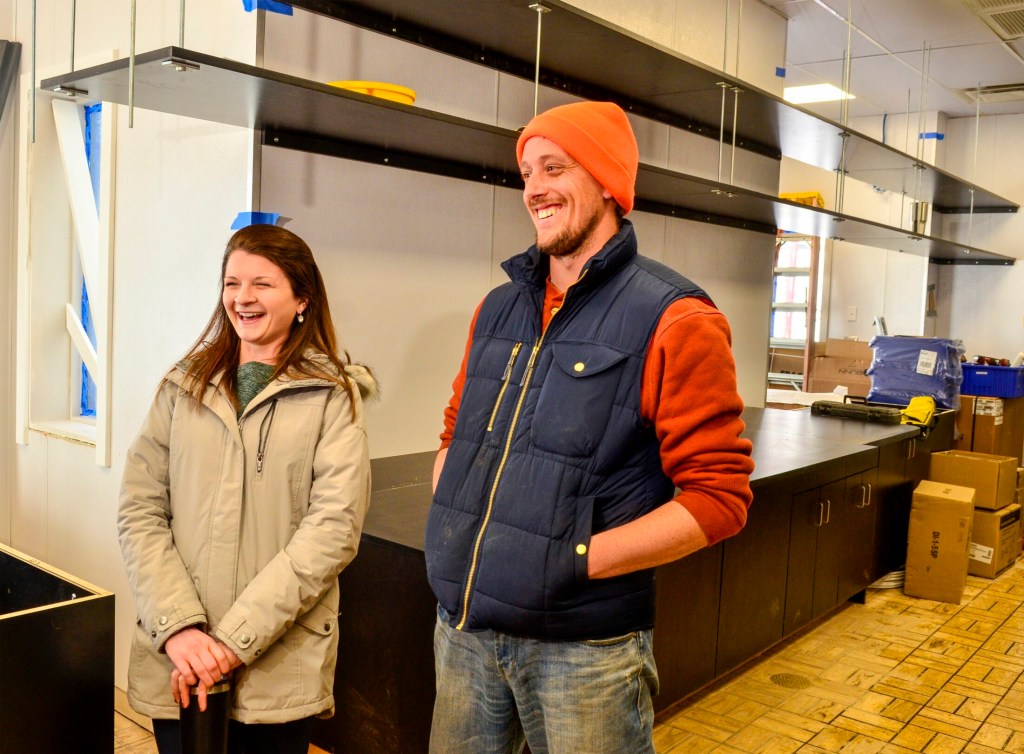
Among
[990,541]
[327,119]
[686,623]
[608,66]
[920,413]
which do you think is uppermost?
[608,66]

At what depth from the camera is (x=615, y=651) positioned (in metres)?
1.30

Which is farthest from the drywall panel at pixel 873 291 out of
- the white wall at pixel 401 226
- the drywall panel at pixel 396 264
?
the drywall panel at pixel 396 264

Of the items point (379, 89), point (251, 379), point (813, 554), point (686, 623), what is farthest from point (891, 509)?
point (251, 379)

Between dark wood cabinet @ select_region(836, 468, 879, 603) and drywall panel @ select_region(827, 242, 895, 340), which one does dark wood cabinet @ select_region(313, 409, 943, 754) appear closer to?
dark wood cabinet @ select_region(836, 468, 879, 603)

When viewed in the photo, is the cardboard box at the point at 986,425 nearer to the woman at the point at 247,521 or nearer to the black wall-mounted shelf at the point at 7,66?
the woman at the point at 247,521

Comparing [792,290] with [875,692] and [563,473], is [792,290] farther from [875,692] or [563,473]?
[563,473]

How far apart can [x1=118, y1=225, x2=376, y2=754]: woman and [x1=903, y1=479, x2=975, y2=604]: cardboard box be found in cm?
345

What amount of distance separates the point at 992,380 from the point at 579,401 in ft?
16.6

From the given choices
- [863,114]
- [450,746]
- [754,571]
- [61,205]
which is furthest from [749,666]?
[863,114]

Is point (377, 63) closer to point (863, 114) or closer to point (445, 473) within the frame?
point (445, 473)

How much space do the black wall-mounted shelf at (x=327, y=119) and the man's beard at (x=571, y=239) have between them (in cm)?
82

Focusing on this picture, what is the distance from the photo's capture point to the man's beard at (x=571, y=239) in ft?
4.45

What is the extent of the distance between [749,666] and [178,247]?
2394 millimetres

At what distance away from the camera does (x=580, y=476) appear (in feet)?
4.17
